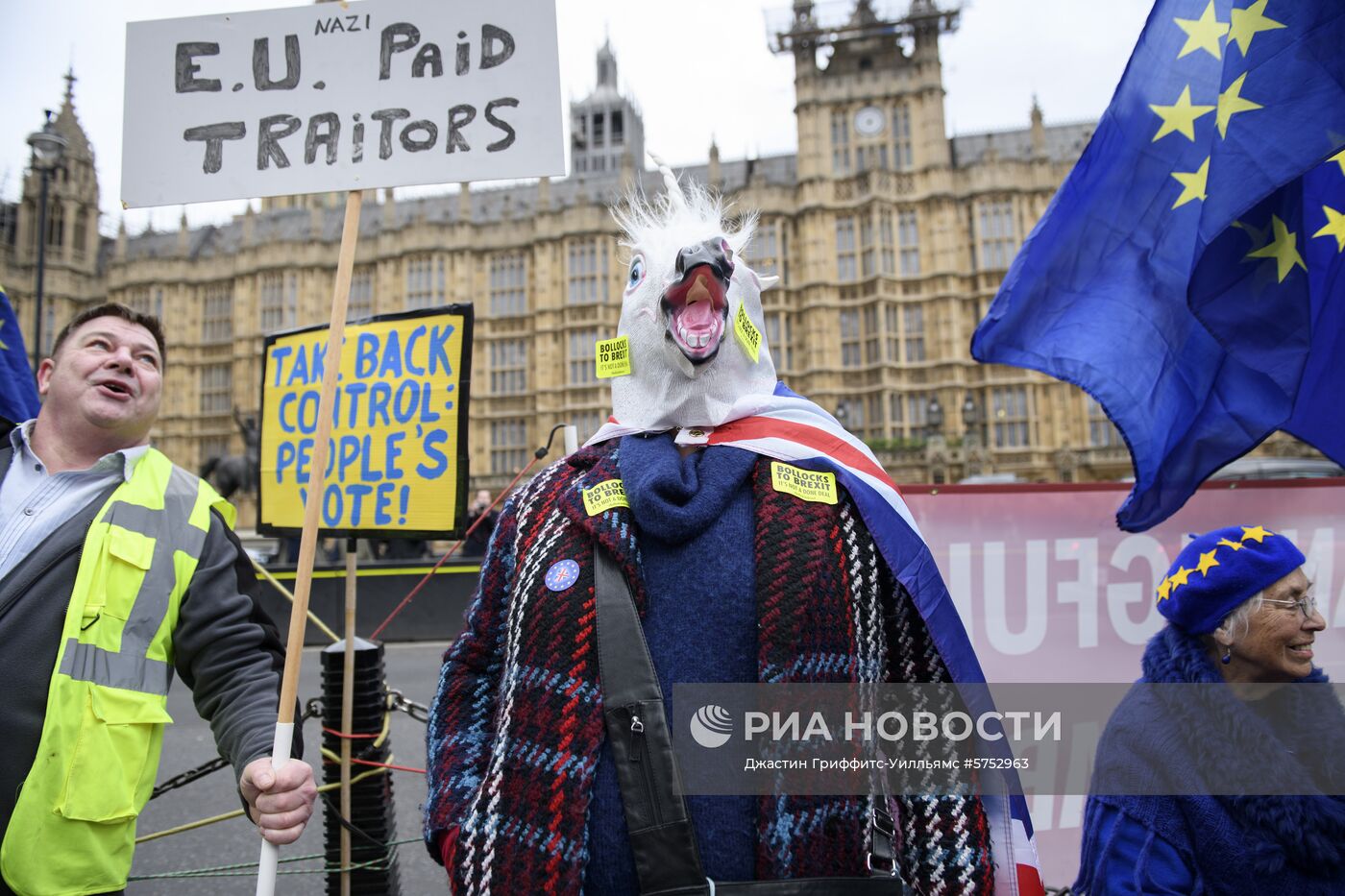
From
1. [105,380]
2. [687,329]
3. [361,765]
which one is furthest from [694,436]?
[361,765]

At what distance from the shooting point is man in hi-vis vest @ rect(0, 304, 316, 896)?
1645 mm

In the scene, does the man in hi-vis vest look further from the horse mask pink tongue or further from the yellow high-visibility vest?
the horse mask pink tongue

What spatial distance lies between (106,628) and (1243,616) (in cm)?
253

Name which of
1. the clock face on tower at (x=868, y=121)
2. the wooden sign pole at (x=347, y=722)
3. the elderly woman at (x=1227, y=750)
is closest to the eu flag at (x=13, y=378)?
the wooden sign pole at (x=347, y=722)

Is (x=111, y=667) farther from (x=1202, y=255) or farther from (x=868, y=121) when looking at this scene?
(x=868, y=121)

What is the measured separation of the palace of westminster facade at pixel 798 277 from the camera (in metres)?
27.8

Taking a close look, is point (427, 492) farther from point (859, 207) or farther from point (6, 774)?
point (859, 207)

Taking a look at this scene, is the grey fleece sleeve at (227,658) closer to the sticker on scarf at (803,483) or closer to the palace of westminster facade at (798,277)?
the sticker on scarf at (803,483)

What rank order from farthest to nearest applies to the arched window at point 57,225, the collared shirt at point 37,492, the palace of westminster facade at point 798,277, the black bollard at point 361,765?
1. the arched window at point 57,225
2. the palace of westminster facade at point 798,277
3. the black bollard at point 361,765
4. the collared shirt at point 37,492

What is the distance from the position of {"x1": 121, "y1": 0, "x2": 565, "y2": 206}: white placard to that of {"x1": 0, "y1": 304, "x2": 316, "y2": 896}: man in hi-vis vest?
46 centimetres

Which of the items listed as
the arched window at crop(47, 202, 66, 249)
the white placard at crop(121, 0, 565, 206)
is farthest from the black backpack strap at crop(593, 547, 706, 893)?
the arched window at crop(47, 202, 66, 249)

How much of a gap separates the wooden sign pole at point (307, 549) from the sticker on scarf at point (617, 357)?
51cm

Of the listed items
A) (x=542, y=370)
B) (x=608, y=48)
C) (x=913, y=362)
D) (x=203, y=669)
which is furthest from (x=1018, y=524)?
(x=608, y=48)

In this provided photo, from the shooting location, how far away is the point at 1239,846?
167 centimetres
